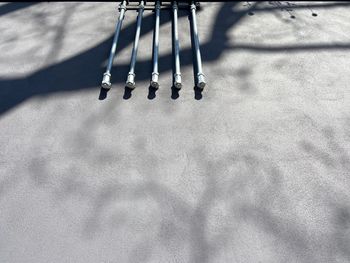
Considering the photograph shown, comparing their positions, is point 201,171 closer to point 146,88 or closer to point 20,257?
point 146,88

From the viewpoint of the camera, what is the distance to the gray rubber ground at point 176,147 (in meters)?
2.52

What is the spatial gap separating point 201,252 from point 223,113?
1540 mm

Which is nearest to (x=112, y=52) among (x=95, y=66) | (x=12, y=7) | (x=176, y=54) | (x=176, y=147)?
(x=95, y=66)

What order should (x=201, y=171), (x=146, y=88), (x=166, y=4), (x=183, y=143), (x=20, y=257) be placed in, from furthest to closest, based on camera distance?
(x=166, y=4) → (x=146, y=88) → (x=183, y=143) → (x=201, y=171) → (x=20, y=257)

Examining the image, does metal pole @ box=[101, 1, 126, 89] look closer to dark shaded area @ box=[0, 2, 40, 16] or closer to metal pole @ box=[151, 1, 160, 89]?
metal pole @ box=[151, 1, 160, 89]

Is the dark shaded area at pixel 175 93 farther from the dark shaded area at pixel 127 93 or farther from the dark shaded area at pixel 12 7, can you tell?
the dark shaded area at pixel 12 7

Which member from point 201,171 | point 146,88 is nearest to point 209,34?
point 146,88

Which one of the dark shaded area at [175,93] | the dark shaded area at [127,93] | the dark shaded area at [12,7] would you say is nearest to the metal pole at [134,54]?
the dark shaded area at [127,93]

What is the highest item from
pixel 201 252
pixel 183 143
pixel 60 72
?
pixel 60 72

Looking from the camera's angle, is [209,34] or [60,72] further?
[209,34]

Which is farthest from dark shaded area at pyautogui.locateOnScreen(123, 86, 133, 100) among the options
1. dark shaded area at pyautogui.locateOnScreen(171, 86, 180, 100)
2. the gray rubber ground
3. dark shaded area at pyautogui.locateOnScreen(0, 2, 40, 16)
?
dark shaded area at pyautogui.locateOnScreen(0, 2, 40, 16)

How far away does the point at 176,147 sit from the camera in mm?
3107

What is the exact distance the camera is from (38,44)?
13.9 ft

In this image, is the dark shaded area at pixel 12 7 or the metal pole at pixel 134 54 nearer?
the metal pole at pixel 134 54
